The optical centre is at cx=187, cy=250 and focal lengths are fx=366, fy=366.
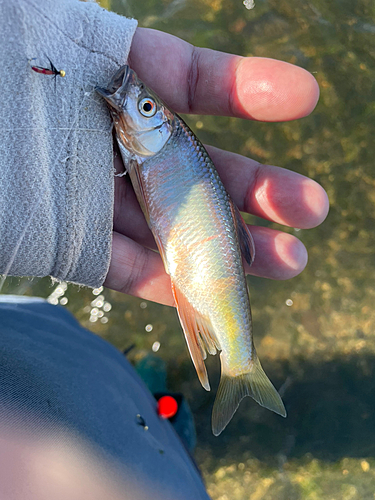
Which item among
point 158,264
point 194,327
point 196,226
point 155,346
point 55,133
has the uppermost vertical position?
point 55,133

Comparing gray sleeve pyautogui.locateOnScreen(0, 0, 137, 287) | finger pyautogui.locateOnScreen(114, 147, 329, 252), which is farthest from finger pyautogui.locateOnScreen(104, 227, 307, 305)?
gray sleeve pyautogui.locateOnScreen(0, 0, 137, 287)

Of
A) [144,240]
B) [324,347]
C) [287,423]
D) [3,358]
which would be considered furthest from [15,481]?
[324,347]

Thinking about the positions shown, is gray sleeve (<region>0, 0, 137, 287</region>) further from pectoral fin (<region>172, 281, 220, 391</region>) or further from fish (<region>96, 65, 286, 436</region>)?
pectoral fin (<region>172, 281, 220, 391</region>)

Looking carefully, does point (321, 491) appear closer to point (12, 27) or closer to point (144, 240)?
point (144, 240)

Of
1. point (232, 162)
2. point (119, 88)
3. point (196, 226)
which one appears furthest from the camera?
point (232, 162)

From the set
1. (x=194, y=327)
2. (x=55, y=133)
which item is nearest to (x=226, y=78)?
(x=55, y=133)

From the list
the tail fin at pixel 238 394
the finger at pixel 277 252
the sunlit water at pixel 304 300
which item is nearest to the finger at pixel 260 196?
the finger at pixel 277 252

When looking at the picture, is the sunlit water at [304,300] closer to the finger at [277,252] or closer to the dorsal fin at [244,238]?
the finger at [277,252]

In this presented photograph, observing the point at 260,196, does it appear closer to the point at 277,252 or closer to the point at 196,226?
the point at 277,252
